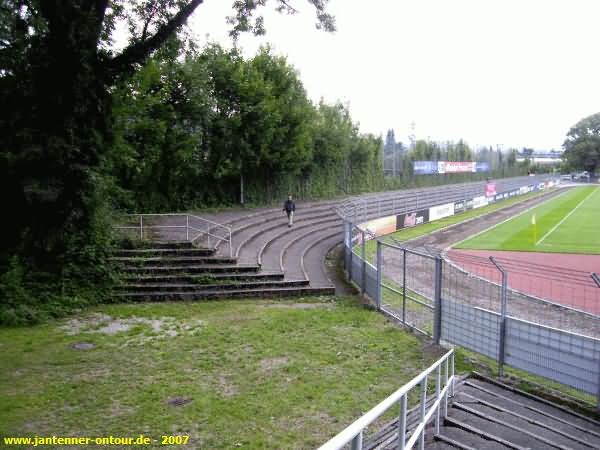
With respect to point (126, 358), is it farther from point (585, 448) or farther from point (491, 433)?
point (585, 448)

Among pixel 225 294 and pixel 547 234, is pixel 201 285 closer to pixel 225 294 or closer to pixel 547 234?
pixel 225 294

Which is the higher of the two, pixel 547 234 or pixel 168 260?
pixel 168 260

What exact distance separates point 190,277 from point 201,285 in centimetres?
49

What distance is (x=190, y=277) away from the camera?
49.6 feet

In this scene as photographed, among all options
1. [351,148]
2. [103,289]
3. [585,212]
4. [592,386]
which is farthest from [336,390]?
[585,212]

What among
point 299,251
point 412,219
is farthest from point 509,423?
point 412,219

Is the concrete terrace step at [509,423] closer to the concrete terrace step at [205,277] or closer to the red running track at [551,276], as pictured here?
the red running track at [551,276]

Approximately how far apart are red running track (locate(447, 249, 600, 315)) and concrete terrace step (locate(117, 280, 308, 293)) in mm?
5189

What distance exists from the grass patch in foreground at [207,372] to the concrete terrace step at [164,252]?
2958 mm

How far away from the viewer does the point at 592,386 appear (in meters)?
7.61

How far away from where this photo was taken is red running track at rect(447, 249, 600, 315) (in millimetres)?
15211

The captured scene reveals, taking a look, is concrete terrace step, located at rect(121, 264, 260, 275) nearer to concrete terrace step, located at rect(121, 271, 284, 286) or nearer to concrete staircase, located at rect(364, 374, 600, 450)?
concrete terrace step, located at rect(121, 271, 284, 286)

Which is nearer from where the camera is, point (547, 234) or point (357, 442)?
point (357, 442)

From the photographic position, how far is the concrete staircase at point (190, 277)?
14445mm
